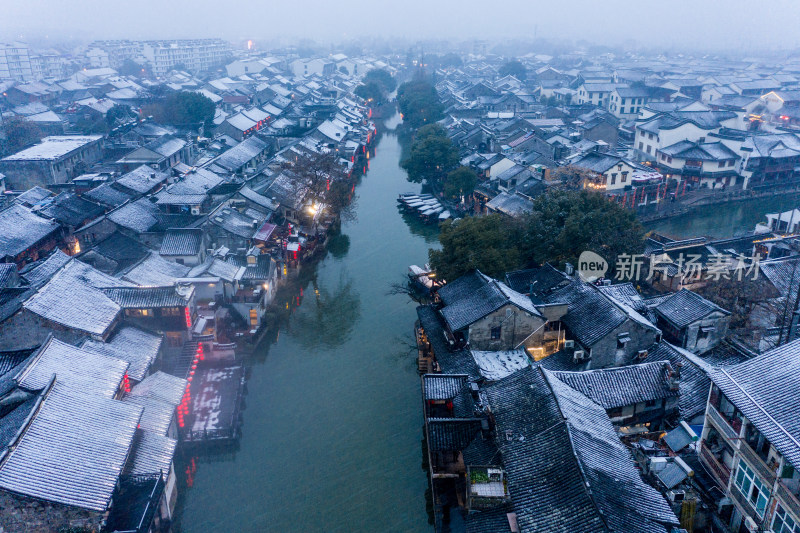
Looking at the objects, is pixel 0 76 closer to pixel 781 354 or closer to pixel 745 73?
pixel 781 354

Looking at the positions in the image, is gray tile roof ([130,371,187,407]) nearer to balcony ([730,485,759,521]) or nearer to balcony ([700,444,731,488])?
balcony ([700,444,731,488])

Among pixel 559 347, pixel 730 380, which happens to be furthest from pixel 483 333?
pixel 730 380

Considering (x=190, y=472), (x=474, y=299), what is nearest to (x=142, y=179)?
(x=190, y=472)

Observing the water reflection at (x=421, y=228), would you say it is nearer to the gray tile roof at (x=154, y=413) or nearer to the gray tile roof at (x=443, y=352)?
the gray tile roof at (x=443, y=352)

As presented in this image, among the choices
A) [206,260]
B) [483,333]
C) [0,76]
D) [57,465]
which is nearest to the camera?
[57,465]

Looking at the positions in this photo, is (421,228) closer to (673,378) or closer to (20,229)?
(673,378)

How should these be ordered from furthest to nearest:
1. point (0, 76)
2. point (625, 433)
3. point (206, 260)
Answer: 1. point (0, 76)
2. point (206, 260)
3. point (625, 433)

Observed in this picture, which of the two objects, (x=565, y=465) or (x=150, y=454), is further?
(x=150, y=454)

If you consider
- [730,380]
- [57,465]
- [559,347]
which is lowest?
[559,347]
